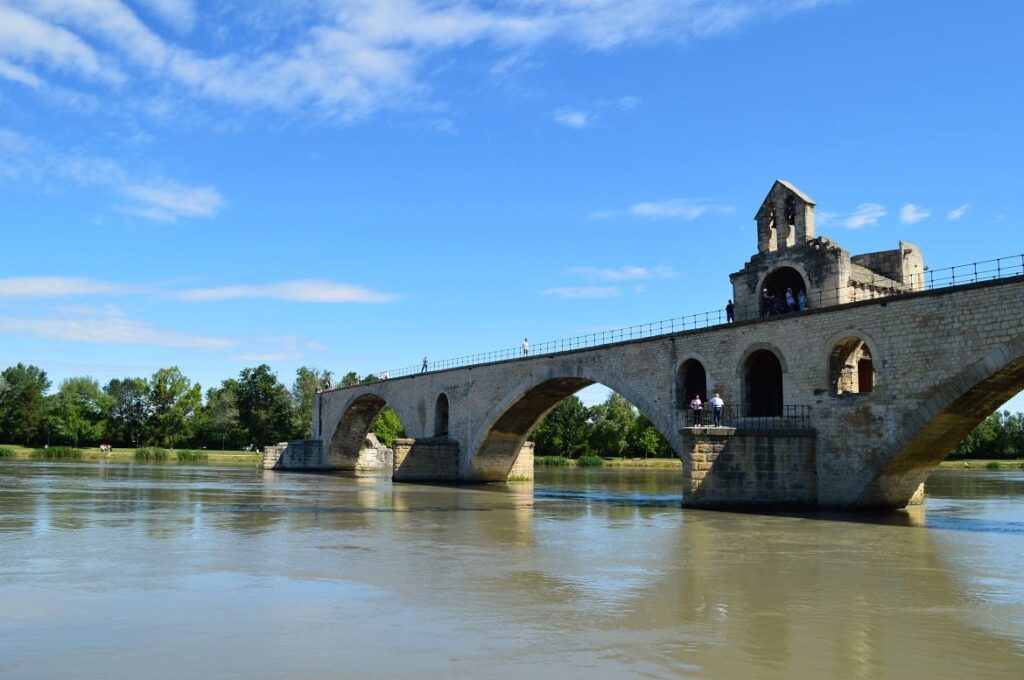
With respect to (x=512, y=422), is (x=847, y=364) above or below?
above

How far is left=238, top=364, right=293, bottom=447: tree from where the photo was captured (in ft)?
320

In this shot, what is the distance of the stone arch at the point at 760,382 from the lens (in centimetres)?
2870

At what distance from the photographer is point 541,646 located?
26.6 ft

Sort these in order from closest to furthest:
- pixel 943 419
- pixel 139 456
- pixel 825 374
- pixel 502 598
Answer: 1. pixel 502 598
2. pixel 943 419
3. pixel 825 374
4. pixel 139 456

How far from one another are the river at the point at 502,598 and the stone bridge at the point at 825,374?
3.29 metres

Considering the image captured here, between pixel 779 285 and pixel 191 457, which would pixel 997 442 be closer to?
pixel 779 285

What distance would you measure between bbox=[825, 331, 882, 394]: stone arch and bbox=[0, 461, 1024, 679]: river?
16.2ft

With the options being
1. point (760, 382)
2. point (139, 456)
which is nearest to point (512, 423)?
point (760, 382)

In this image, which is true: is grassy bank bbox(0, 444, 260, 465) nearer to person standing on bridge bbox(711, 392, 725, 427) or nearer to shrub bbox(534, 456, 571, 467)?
shrub bbox(534, 456, 571, 467)

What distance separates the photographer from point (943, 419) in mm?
22469

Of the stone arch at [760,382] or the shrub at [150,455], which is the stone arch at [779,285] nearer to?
the stone arch at [760,382]

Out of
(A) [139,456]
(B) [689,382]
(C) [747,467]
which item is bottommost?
(A) [139,456]

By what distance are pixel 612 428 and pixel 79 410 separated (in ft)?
197

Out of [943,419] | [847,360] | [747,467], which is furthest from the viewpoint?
[847,360]
